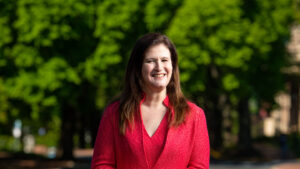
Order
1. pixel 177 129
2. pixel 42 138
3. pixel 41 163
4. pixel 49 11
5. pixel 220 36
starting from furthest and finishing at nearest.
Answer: pixel 42 138 → pixel 41 163 → pixel 220 36 → pixel 49 11 → pixel 177 129

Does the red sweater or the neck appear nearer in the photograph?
the red sweater

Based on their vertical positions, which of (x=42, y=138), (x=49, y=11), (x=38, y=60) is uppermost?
(x=49, y=11)

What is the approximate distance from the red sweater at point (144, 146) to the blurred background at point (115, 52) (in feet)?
63.7

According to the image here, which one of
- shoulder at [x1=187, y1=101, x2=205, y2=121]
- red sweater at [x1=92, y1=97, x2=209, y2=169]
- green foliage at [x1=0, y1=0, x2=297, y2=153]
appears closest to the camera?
red sweater at [x1=92, y1=97, x2=209, y2=169]

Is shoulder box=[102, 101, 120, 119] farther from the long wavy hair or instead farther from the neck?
the neck

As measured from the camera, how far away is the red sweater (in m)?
2.89

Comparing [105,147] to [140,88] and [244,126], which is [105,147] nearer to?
[140,88]

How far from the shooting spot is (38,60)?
22578 millimetres

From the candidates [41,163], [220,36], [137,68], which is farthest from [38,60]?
[137,68]

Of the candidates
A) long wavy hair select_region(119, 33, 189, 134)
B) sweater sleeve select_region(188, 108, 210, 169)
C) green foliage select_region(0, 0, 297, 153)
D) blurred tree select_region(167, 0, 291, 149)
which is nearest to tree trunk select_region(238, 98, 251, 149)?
blurred tree select_region(167, 0, 291, 149)

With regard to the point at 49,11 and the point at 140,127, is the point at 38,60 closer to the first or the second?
the point at 49,11

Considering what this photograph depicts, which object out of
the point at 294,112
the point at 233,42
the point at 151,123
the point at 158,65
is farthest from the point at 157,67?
the point at 294,112

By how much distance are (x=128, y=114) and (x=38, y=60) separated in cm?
2011

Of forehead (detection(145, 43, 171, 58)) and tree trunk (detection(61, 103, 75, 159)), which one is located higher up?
forehead (detection(145, 43, 171, 58))
